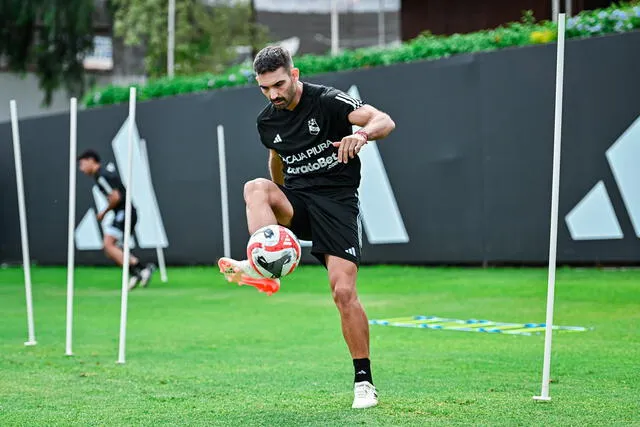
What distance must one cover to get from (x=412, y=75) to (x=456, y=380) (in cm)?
920

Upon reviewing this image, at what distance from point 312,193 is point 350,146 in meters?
0.67

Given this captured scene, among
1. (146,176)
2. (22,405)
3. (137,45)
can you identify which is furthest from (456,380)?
(137,45)

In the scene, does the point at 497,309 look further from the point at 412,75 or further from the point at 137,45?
the point at 137,45

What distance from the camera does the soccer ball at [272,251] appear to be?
527 cm

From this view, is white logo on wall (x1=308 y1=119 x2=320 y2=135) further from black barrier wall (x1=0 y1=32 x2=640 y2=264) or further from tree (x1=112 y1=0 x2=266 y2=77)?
tree (x1=112 y1=0 x2=266 y2=77)

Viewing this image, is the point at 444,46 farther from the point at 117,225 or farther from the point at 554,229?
the point at 554,229

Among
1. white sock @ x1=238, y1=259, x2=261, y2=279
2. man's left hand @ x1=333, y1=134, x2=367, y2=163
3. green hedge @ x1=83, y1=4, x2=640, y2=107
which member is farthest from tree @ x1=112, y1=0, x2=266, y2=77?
man's left hand @ x1=333, y1=134, x2=367, y2=163

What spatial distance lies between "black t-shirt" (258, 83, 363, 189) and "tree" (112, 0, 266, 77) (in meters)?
29.3

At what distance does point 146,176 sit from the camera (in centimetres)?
1938

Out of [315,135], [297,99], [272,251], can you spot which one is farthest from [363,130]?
[272,251]

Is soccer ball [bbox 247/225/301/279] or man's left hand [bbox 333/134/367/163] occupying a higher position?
man's left hand [bbox 333/134/367/163]

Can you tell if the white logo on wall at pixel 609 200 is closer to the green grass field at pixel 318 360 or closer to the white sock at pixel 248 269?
the green grass field at pixel 318 360

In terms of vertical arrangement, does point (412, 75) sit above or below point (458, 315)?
above

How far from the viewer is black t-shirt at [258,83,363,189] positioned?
575 centimetres
